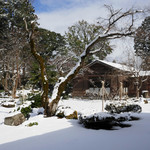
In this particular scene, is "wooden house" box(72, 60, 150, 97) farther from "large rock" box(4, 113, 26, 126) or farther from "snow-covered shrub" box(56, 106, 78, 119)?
"large rock" box(4, 113, 26, 126)

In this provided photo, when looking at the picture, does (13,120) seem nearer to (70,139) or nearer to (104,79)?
(70,139)

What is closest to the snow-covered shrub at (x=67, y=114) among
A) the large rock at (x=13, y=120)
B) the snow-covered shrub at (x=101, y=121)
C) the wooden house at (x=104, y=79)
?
the snow-covered shrub at (x=101, y=121)

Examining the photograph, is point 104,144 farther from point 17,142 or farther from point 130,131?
point 17,142

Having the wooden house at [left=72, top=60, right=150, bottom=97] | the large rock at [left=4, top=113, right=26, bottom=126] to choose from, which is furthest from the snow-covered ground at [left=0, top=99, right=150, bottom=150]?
the wooden house at [left=72, top=60, right=150, bottom=97]

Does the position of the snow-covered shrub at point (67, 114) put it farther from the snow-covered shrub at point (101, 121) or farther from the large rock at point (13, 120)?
the large rock at point (13, 120)

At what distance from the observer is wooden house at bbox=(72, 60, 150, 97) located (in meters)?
21.2

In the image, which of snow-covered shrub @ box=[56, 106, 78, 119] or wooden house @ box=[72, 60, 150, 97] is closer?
snow-covered shrub @ box=[56, 106, 78, 119]

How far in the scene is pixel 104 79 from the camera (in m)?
21.9

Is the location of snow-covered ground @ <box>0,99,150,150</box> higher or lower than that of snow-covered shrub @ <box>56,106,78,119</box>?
lower

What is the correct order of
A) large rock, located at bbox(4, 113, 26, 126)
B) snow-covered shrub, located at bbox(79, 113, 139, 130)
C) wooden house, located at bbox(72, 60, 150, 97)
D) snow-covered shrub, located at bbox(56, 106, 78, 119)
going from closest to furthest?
1. snow-covered shrub, located at bbox(79, 113, 139, 130)
2. large rock, located at bbox(4, 113, 26, 126)
3. snow-covered shrub, located at bbox(56, 106, 78, 119)
4. wooden house, located at bbox(72, 60, 150, 97)

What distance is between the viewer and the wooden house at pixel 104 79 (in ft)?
69.7

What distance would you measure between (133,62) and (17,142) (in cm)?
1889

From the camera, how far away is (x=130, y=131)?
561 cm

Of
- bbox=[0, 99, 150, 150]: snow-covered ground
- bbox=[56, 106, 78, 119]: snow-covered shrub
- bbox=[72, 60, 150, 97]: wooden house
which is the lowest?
bbox=[0, 99, 150, 150]: snow-covered ground
